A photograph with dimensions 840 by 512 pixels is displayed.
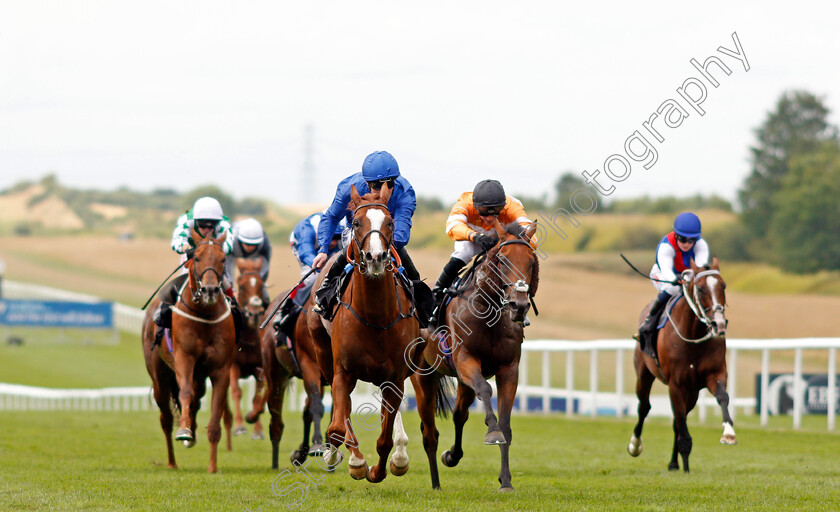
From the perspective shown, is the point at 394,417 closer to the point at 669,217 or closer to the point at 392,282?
the point at 392,282

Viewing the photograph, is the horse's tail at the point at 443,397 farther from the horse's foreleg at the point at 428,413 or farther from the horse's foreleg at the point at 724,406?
the horse's foreleg at the point at 724,406

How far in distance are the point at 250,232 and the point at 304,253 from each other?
2.43 m

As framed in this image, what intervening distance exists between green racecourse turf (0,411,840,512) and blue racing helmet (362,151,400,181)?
2314 millimetres

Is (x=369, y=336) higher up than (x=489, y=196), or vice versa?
(x=489, y=196)

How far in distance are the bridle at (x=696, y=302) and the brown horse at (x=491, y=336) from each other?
270 centimetres

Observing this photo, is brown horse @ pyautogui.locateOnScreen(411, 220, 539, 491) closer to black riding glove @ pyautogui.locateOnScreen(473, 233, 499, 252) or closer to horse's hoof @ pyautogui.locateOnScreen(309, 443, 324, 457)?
black riding glove @ pyautogui.locateOnScreen(473, 233, 499, 252)

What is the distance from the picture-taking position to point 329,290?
26.8 ft

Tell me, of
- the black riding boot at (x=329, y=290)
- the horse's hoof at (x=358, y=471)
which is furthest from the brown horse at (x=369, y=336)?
the black riding boot at (x=329, y=290)

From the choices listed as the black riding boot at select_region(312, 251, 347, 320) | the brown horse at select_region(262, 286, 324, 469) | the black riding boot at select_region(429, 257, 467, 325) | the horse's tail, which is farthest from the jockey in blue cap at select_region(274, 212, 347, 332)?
the black riding boot at select_region(312, 251, 347, 320)

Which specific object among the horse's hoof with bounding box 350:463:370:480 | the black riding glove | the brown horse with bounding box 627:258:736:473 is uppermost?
the black riding glove

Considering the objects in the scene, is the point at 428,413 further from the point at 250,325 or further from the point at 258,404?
the point at 258,404

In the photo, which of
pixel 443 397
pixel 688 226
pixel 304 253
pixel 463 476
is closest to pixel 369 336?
pixel 443 397

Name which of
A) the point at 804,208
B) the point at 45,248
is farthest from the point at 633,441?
the point at 45,248

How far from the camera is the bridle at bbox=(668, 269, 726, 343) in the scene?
10.4 m
